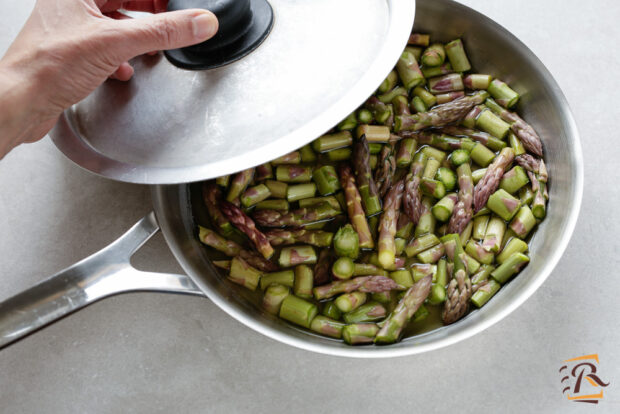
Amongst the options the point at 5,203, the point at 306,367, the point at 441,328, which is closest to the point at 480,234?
the point at 441,328

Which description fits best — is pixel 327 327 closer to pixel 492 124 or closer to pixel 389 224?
pixel 389 224

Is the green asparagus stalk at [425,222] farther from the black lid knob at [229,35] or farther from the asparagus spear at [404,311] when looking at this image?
the black lid knob at [229,35]

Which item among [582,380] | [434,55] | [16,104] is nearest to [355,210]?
[434,55]

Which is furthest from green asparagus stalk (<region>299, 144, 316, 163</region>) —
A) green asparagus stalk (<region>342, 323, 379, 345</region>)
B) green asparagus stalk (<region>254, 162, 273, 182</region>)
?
green asparagus stalk (<region>342, 323, 379, 345</region>)

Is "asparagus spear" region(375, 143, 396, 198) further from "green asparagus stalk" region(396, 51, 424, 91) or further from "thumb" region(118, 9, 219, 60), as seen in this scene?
"thumb" region(118, 9, 219, 60)

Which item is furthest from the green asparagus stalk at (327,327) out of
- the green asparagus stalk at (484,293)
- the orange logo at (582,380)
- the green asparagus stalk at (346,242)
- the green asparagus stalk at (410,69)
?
the green asparagus stalk at (410,69)

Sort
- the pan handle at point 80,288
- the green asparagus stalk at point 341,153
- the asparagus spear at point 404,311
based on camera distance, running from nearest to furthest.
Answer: the pan handle at point 80,288, the asparagus spear at point 404,311, the green asparagus stalk at point 341,153

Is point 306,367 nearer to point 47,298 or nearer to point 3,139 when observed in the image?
point 47,298
